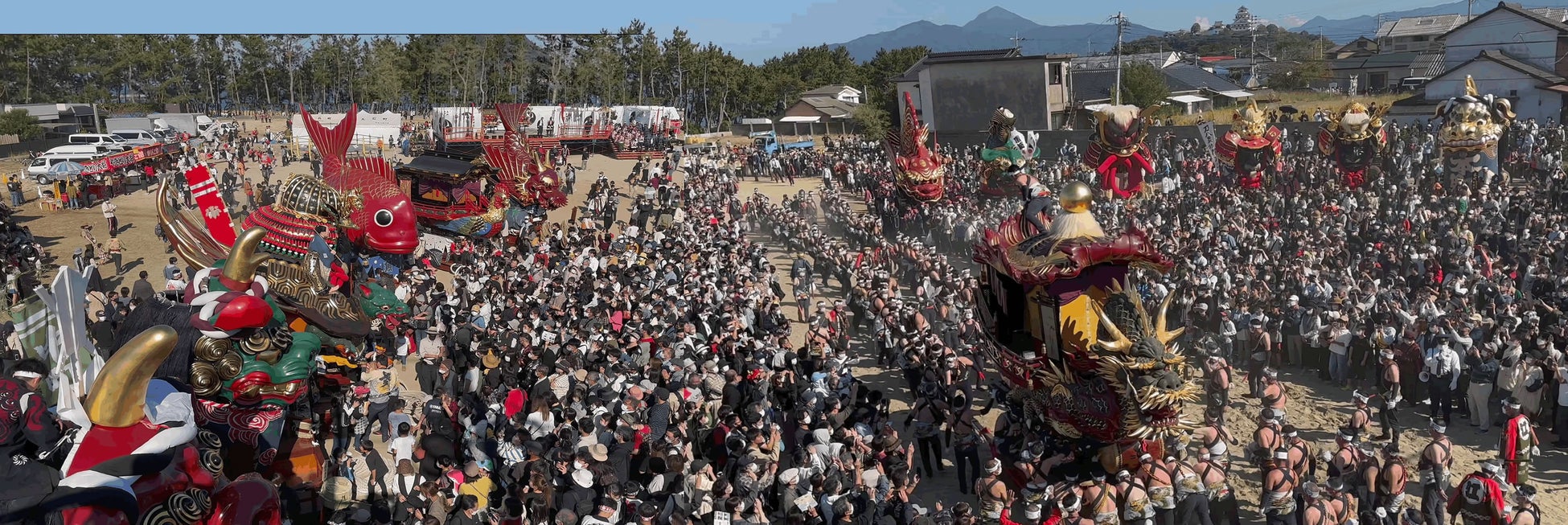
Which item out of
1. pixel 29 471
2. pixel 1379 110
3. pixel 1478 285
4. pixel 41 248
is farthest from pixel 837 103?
pixel 29 471

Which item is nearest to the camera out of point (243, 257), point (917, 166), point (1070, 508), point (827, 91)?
point (1070, 508)

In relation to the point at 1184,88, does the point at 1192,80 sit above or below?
above

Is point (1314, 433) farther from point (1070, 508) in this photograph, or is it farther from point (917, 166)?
point (917, 166)

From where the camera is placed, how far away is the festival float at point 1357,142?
27484 millimetres

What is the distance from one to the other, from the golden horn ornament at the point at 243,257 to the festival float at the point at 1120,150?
19.8 meters

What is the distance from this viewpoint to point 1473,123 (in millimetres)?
25531

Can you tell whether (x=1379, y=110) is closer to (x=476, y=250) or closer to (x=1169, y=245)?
(x=1169, y=245)

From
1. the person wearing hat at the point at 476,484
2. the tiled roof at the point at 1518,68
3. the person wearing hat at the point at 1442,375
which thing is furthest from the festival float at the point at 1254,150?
the person wearing hat at the point at 476,484

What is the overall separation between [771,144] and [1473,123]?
28339mm

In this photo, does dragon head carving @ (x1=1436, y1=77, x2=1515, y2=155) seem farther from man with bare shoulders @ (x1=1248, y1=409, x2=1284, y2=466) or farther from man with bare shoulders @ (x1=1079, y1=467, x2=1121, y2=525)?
man with bare shoulders @ (x1=1079, y1=467, x2=1121, y2=525)

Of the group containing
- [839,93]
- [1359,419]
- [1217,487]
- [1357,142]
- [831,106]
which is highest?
[839,93]

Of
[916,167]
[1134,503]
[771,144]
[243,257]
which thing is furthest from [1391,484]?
[771,144]

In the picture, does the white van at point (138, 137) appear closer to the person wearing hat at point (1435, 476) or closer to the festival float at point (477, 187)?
the festival float at point (477, 187)

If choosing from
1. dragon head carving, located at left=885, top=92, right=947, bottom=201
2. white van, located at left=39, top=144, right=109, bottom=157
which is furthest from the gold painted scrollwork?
white van, located at left=39, top=144, right=109, bottom=157
